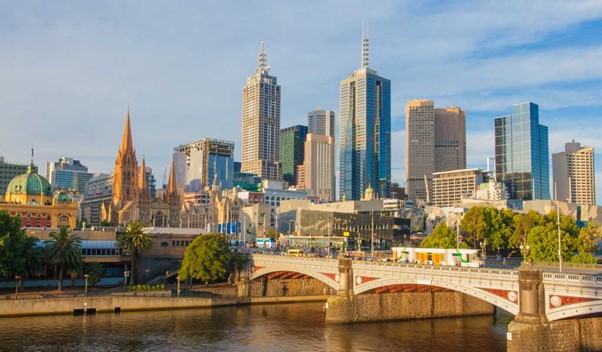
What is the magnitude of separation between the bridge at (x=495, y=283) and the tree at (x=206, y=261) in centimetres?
2347

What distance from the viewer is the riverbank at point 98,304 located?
306ft

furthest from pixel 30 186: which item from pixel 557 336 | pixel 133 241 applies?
pixel 557 336

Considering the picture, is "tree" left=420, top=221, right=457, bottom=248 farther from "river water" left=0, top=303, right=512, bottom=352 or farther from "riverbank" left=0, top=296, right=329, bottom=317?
"riverbank" left=0, top=296, right=329, bottom=317

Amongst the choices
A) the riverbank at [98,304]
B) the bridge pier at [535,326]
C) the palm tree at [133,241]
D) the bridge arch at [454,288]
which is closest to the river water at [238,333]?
the riverbank at [98,304]

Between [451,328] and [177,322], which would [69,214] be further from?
[451,328]

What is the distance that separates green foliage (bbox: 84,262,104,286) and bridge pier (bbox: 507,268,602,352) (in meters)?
78.9

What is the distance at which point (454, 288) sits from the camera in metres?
73.6

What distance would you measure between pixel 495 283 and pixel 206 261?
206ft

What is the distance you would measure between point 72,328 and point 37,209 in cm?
8567

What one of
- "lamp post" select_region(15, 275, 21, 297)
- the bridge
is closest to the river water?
the bridge

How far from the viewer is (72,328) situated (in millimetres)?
85375

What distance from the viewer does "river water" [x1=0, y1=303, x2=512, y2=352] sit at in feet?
246

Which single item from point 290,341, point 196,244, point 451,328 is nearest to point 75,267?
point 196,244

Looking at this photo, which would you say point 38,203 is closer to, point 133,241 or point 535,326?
point 133,241
